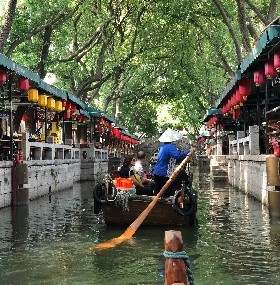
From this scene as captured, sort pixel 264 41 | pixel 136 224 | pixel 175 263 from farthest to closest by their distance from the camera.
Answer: pixel 264 41
pixel 136 224
pixel 175 263

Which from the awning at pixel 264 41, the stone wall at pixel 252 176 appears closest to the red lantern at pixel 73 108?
the stone wall at pixel 252 176

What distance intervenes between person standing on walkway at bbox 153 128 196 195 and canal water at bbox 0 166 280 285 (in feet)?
3.71

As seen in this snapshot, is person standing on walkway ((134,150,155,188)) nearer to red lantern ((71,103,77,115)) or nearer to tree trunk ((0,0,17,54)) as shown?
tree trunk ((0,0,17,54))

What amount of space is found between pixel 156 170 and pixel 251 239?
8.81 feet

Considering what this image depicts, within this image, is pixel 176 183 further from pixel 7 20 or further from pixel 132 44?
pixel 132 44

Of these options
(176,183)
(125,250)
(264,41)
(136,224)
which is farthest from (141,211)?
(264,41)

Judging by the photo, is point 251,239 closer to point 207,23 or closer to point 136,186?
point 136,186

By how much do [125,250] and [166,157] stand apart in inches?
121

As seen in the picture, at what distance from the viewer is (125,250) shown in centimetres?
868

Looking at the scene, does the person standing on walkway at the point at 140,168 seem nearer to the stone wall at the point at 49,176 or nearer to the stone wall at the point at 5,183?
the stone wall at the point at 5,183

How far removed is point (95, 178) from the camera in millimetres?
28016

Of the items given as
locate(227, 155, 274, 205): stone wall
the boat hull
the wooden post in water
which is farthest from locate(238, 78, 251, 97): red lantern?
the wooden post in water

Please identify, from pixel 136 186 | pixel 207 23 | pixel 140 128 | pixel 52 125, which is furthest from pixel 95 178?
pixel 140 128

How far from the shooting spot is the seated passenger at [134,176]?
11.9 meters
